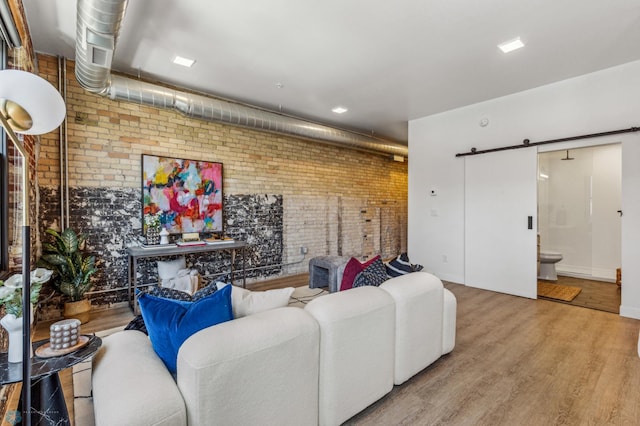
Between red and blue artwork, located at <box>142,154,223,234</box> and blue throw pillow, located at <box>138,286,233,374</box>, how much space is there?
123 inches

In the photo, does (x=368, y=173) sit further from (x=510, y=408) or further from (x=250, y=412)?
(x=250, y=412)

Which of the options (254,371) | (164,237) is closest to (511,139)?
(254,371)

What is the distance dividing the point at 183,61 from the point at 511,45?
3.54 meters

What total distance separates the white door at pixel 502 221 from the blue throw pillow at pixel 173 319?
4472mm

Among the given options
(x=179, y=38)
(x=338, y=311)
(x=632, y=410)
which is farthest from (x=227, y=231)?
(x=632, y=410)

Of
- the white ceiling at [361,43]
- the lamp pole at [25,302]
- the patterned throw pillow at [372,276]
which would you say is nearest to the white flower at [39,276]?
the lamp pole at [25,302]

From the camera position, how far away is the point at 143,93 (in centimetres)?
376

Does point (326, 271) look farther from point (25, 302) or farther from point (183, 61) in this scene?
point (25, 302)

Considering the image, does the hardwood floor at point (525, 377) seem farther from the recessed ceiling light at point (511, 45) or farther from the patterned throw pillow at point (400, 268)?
the recessed ceiling light at point (511, 45)

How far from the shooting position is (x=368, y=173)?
7398 mm

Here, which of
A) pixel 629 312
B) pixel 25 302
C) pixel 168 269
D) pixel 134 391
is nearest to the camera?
pixel 25 302

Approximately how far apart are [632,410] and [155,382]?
9.09 ft

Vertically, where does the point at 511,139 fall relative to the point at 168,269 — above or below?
above

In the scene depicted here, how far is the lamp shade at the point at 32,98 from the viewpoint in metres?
0.94
